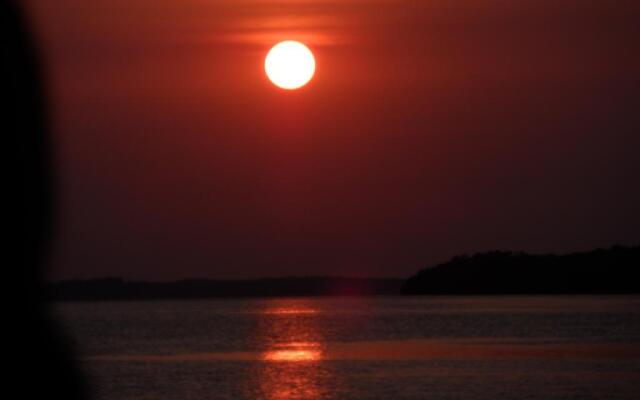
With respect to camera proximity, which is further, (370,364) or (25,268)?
(370,364)

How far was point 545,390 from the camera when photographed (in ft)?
149

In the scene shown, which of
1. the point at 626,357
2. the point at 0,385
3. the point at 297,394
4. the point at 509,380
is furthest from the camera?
the point at 626,357

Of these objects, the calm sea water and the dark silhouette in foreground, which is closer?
the dark silhouette in foreground

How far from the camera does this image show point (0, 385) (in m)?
3.45

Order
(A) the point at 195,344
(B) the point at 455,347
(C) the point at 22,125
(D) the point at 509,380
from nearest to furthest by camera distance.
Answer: (C) the point at 22,125 < (D) the point at 509,380 < (B) the point at 455,347 < (A) the point at 195,344

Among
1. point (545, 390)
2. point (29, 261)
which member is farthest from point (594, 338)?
point (29, 261)

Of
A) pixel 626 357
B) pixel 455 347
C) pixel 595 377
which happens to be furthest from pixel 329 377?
pixel 455 347

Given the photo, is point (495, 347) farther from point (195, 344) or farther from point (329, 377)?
point (329, 377)

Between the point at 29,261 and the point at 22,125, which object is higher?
the point at 22,125

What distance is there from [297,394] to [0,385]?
40.4m

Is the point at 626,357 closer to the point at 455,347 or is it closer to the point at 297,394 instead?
the point at 455,347

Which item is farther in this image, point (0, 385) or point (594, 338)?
point (594, 338)

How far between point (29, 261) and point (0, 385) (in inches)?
20.4

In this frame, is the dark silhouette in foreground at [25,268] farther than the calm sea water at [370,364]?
No
